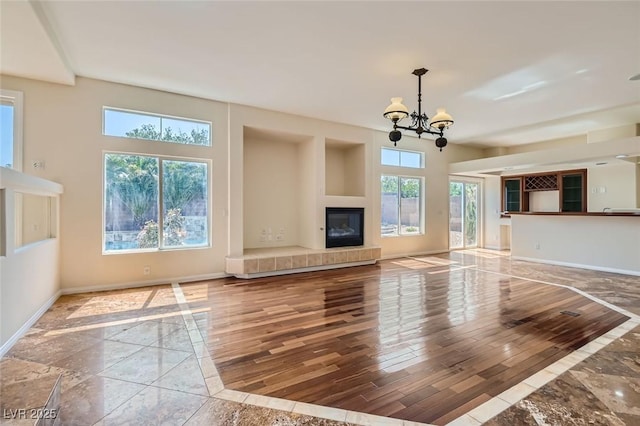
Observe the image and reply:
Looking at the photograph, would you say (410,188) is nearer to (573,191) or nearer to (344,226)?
(344,226)

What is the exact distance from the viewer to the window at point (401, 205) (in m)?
7.90

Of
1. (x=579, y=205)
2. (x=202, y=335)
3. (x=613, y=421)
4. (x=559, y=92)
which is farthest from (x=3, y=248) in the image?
(x=579, y=205)

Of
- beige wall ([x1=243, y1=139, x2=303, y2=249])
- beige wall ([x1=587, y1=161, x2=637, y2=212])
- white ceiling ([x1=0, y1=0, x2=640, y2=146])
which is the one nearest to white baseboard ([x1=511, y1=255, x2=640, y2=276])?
A: beige wall ([x1=587, y1=161, x2=637, y2=212])

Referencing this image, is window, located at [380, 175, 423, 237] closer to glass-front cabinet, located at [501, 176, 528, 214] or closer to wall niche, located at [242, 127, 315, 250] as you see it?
wall niche, located at [242, 127, 315, 250]

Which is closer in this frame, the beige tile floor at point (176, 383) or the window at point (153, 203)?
the beige tile floor at point (176, 383)

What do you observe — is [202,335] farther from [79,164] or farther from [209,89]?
[209,89]

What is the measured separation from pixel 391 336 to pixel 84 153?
5.00m

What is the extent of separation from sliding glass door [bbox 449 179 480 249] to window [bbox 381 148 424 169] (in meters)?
1.60

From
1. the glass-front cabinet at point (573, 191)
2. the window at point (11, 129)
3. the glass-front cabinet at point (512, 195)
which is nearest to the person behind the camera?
the window at point (11, 129)

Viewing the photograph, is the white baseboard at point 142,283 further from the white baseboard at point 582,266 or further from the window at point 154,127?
the white baseboard at point 582,266

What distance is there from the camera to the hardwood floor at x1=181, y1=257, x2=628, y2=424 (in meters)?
2.15

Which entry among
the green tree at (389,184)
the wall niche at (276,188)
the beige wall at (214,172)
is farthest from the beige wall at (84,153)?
the green tree at (389,184)

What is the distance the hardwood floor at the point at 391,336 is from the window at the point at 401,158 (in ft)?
12.2

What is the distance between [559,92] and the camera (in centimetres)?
502
